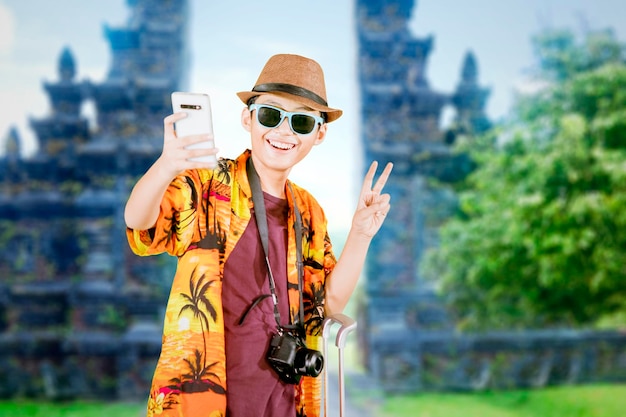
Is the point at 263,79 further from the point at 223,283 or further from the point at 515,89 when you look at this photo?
the point at 515,89

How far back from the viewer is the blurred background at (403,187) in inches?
213

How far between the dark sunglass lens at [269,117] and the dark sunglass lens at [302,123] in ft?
0.11

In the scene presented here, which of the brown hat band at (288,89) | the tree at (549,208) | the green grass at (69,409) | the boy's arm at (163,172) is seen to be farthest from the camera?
the tree at (549,208)

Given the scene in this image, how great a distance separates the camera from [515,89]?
570 centimetres

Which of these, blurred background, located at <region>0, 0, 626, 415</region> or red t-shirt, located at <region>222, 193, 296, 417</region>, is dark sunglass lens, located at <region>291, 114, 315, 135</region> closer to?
red t-shirt, located at <region>222, 193, 296, 417</region>

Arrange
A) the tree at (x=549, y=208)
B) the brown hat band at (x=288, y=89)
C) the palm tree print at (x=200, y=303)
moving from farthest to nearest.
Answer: the tree at (x=549, y=208) → the brown hat band at (x=288, y=89) → the palm tree print at (x=200, y=303)

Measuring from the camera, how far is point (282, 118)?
130cm

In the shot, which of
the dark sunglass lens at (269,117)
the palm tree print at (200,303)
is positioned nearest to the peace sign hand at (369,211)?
the dark sunglass lens at (269,117)

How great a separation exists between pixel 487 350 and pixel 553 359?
0.63 meters

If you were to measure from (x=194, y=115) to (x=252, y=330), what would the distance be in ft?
1.41

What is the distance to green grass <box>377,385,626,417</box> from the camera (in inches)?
212

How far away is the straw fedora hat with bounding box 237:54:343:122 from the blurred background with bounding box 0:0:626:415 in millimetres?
3882

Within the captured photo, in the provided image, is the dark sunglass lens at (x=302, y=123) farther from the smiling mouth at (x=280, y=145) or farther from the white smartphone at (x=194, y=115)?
the white smartphone at (x=194, y=115)

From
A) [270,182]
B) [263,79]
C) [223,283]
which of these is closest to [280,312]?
[223,283]
